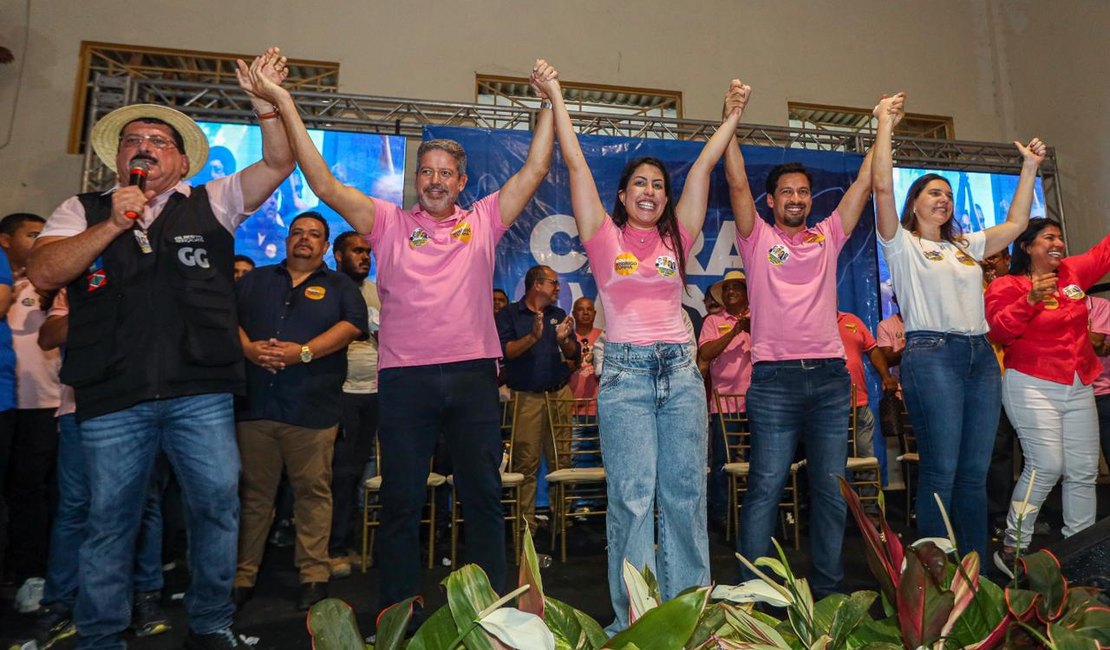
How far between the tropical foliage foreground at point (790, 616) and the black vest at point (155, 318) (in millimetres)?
1765

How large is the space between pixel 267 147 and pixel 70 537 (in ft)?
5.78

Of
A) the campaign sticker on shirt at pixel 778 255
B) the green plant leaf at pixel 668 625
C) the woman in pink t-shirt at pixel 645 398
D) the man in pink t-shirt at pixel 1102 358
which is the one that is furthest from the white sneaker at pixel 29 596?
the man in pink t-shirt at pixel 1102 358

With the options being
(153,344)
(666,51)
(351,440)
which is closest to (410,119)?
(666,51)

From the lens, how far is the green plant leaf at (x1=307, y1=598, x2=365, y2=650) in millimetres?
517

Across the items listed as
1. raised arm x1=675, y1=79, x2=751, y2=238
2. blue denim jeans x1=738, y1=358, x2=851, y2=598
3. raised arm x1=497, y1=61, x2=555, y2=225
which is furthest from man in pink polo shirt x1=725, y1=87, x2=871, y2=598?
raised arm x1=497, y1=61, x2=555, y2=225

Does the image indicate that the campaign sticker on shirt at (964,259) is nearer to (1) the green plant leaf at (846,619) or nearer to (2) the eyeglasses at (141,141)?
(1) the green plant leaf at (846,619)

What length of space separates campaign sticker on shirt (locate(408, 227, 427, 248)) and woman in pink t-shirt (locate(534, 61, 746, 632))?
20.8 inches

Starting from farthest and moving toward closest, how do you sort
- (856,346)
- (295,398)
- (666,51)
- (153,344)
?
(666,51) < (856,346) < (295,398) < (153,344)

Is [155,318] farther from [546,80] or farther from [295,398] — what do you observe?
[546,80]

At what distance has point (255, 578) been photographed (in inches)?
118

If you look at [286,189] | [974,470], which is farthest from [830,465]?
[286,189]

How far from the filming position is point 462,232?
7.86ft

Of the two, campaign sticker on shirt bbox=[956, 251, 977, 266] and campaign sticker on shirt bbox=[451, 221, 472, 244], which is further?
campaign sticker on shirt bbox=[956, 251, 977, 266]

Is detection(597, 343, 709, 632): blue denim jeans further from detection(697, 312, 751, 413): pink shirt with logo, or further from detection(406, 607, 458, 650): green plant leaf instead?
detection(697, 312, 751, 413): pink shirt with logo
